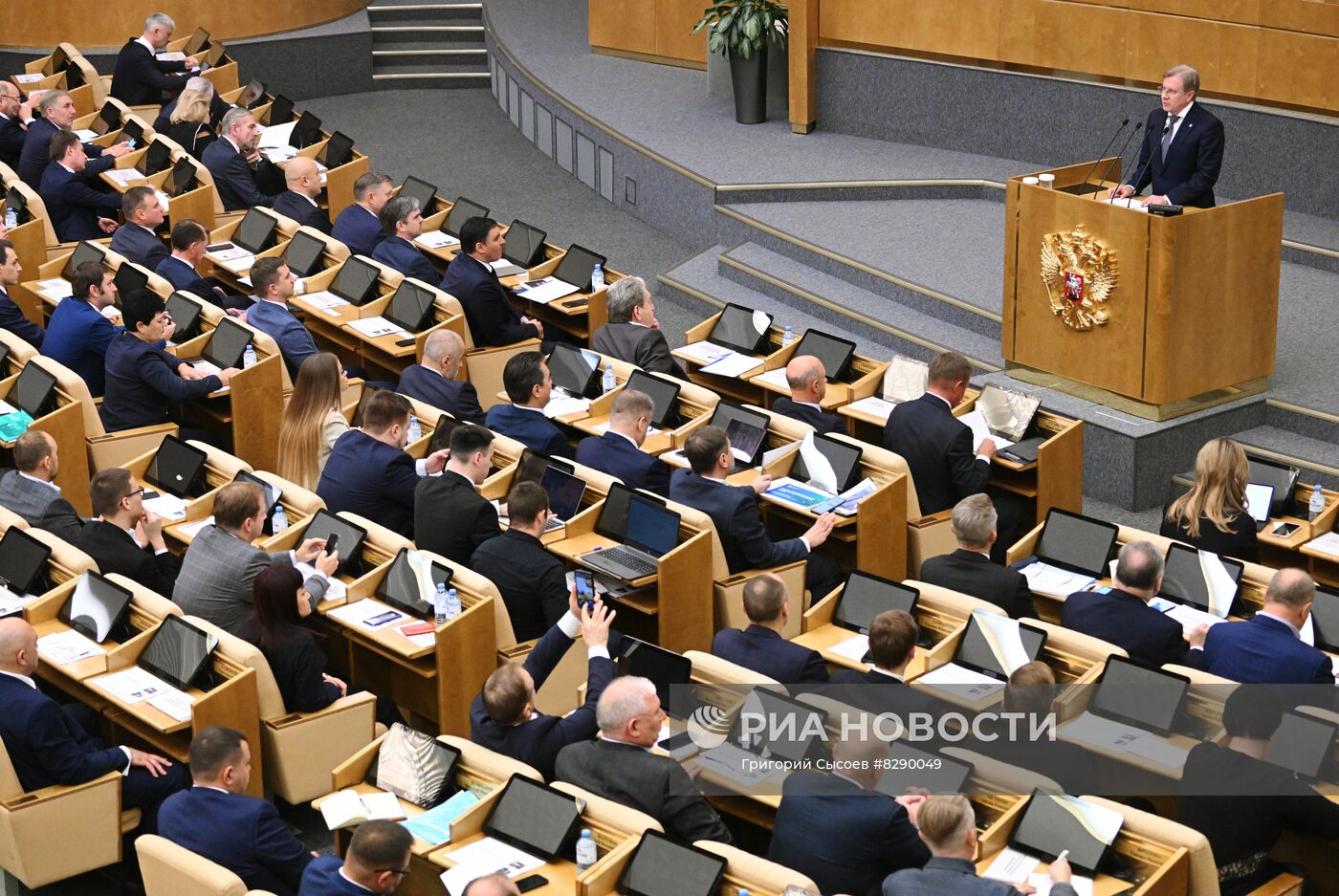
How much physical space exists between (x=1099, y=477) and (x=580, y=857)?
14.4ft

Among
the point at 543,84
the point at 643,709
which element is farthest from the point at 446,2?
the point at 643,709

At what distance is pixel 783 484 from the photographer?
22.7 ft

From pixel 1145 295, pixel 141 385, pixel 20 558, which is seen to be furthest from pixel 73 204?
pixel 1145 295

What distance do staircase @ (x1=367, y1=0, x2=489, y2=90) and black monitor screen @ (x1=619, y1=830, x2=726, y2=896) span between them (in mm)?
12397

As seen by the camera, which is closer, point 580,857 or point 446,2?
point 580,857

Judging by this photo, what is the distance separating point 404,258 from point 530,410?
2.50 m

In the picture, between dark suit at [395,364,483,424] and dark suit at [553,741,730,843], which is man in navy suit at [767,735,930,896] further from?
dark suit at [395,364,483,424]

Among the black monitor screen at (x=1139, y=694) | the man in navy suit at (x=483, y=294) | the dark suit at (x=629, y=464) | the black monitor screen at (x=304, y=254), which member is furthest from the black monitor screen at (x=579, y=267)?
the black monitor screen at (x=1139, y=694)

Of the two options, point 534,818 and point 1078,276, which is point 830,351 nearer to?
point 1078,276

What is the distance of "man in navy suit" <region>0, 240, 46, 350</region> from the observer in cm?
852

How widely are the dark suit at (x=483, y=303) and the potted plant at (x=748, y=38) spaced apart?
4.01 metres

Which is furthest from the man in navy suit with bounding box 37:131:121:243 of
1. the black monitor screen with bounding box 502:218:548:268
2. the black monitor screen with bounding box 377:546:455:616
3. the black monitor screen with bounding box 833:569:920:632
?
the black monitor screen with bounding box 833:569:920:632

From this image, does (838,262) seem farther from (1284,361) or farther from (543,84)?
(543,84)

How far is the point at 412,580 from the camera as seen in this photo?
233 inches
